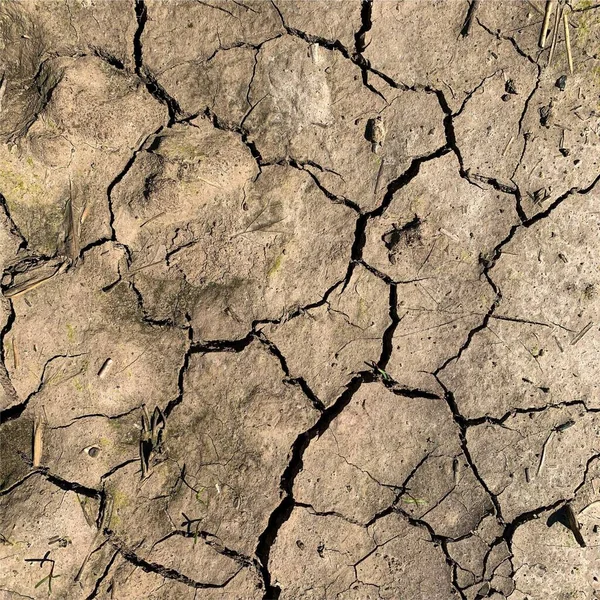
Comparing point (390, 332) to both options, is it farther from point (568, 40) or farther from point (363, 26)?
point (568, 40)

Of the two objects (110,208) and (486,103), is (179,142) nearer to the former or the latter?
(110,208)

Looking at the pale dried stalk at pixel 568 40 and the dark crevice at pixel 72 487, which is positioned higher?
the pale dried stalk at pixel 568 40

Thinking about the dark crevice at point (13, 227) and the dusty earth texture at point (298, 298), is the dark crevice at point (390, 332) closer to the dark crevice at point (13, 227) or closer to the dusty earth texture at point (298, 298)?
the dusty earth texture at point (298, 298)

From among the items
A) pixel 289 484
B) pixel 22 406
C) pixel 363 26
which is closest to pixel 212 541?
pixel 289 484

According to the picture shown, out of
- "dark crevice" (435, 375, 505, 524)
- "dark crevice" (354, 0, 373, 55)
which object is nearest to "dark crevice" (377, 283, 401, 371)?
"dark crevice" (435, 375, 505, 524)

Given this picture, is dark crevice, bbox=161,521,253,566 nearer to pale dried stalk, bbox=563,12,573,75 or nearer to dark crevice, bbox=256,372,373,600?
dark crevice, bbox=256,372,373,600

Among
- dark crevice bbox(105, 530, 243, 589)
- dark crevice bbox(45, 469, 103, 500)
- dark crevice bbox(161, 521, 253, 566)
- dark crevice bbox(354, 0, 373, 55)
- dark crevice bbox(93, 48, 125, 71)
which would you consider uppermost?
dark crevice bbox(354, 0, 373, 55)

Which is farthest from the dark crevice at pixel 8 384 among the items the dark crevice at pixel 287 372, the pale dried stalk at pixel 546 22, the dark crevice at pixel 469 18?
the pale dried stalk at pixel 546 22

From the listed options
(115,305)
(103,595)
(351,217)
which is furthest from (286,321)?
(103,595)
